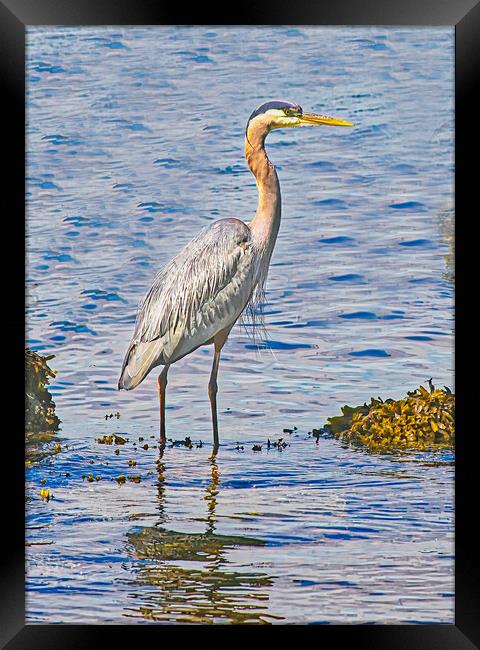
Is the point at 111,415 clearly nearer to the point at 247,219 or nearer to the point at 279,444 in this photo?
the point at 279,444

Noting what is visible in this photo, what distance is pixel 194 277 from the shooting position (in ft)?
13.5

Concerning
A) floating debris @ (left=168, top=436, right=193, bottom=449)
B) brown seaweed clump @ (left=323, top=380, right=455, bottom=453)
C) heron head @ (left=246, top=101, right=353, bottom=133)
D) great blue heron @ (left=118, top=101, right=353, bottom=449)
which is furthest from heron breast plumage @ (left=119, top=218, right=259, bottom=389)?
brown seaweed clump @ (left=323, top=380, right=455, bottom=453)

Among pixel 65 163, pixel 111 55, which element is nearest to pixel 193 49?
pixel 111 55

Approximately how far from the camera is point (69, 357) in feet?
13.1

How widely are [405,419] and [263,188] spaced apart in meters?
0.96

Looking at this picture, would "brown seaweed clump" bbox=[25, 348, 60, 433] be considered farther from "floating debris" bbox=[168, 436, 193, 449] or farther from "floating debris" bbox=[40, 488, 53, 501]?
"floating debris" bbox=[168, 436, 193, 449]

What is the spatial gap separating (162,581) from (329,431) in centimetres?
78

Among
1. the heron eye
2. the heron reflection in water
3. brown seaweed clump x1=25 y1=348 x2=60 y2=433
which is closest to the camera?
the heron reflection in water

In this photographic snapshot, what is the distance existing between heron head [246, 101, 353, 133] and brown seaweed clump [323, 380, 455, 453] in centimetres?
100

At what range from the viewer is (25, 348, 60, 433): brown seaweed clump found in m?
3.89
